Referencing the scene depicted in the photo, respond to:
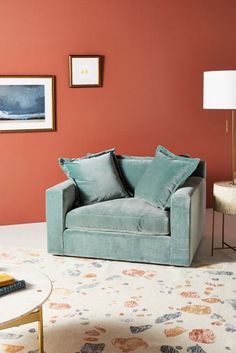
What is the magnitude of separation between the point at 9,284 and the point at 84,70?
3166 millimetres

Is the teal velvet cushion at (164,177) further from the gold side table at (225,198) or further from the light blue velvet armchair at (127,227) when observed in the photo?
the gold side table at (225,198)

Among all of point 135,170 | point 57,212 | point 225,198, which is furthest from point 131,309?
point 135,170

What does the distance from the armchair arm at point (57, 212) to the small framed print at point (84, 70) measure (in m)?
1.37

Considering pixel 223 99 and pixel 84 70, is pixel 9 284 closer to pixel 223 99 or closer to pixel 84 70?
pixel 223 99

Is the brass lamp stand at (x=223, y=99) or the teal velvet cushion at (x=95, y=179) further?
the teal velvet cushion at (x=95, y=179)

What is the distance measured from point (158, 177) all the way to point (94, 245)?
0.77 metres

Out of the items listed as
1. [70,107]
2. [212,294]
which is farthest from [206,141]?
[212,294]

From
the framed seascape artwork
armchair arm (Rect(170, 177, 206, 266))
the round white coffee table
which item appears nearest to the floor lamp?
armchair arm (Rect(170, 177, 206, 266))

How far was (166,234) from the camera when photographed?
438cm

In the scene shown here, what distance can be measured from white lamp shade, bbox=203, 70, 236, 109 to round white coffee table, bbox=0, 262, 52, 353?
2194 mm

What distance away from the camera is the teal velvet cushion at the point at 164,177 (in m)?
4.53

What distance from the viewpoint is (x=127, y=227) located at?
4461 mm

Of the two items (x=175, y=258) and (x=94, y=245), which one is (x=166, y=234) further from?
(x=94, y=245)

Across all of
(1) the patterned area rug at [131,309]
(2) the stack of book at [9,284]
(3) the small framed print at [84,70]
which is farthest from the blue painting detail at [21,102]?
(2) the stack of book at [9,284]
